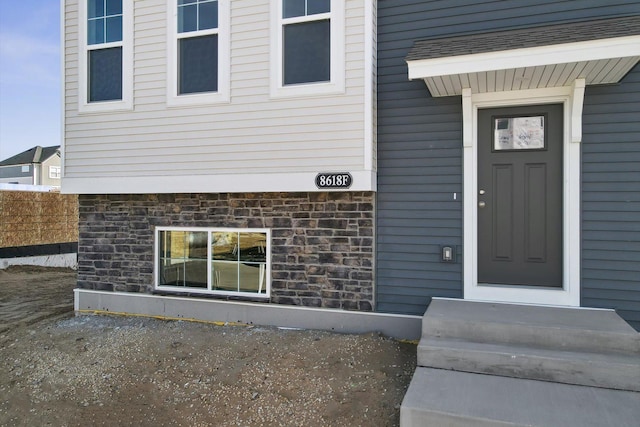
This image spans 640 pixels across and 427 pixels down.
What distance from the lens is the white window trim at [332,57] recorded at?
192 inches

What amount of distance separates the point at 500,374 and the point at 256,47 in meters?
4.38

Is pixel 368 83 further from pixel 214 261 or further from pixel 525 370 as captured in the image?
pixel 525 370

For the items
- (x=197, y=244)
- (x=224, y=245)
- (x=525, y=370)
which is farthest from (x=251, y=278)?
(x=525, y=370)

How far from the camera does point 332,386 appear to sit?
3.81 meters

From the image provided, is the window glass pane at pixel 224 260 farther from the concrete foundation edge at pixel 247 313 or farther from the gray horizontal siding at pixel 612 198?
the gray horizontal siding at pixel 612 198

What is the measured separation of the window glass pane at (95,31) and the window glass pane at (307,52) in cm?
280

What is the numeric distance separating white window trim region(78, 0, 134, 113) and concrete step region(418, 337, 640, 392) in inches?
194

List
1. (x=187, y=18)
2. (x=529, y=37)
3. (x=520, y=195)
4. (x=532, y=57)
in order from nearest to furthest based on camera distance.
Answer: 1. (x=532, y=57)
2. (x=529, y=37)
3. (x=520, y=195)
4. (x=187, y=18)

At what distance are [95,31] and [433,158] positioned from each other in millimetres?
4986

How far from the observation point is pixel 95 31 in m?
6.06

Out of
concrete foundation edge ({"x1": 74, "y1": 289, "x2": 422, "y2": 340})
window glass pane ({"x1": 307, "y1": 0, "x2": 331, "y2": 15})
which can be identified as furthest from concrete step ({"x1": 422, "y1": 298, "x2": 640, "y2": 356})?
window glass pane ({"x1": 307, "y1": 0, "x2": 331, "y2": 15})

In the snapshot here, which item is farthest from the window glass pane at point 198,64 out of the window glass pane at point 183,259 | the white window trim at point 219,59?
the window glass pane at point 183,259

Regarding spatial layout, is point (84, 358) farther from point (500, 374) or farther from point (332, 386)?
point (500, 374)

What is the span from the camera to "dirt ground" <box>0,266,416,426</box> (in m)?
3.58
